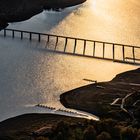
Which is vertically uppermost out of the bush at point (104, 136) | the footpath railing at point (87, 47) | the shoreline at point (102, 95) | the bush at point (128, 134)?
the bush at point (104, 136)

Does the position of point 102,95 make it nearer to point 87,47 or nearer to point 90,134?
point 90,134

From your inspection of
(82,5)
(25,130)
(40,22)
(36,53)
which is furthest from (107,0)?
(25,130)

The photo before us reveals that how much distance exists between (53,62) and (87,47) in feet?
25.5

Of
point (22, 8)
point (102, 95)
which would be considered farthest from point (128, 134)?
point (22, 8)

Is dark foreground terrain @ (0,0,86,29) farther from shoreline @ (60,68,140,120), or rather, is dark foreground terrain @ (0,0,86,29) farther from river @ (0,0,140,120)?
shoreline @ (60,68,140,120)

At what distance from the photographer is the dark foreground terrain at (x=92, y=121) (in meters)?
25.9

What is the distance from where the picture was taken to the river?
33.9 meters

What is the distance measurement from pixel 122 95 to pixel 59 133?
944 cm

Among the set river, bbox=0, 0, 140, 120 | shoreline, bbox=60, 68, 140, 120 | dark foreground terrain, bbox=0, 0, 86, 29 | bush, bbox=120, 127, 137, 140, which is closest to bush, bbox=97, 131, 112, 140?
bush, bbox=120, 127, 137, 140

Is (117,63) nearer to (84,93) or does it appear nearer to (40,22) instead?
(84,93)

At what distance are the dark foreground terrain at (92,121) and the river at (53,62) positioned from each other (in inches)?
46.1

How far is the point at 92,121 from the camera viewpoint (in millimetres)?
27719

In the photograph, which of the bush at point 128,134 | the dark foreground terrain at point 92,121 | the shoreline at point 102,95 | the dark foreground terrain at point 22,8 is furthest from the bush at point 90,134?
the dark foreground terrain at point 22,8

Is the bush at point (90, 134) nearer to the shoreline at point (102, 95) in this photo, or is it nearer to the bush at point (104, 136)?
the bush at point (104, 136)
